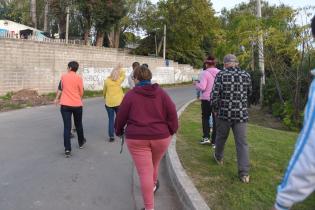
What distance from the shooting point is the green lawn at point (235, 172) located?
5250 mm

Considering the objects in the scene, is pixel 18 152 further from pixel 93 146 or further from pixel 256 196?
pixel 256 196

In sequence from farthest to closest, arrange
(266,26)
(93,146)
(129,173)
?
(266,26)
(93,146)
(129,173)

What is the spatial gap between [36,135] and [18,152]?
1.85 metres

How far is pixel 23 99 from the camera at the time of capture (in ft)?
58.1

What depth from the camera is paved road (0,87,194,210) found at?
5656mm

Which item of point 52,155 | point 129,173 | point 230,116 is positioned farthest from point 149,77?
point 52,155

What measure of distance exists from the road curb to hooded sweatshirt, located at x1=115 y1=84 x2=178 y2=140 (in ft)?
2.83

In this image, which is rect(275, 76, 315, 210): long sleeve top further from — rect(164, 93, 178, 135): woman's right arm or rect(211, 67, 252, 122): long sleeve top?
rect(211, 67, 252, 122): long sleeve top

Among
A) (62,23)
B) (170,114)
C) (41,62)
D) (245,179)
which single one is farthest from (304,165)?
(62,23)

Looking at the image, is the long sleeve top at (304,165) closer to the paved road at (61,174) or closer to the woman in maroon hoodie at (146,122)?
the woman in maroon hoodie at (146,122)

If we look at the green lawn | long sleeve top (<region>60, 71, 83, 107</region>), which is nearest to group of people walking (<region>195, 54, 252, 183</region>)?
the green lawn

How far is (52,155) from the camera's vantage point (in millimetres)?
8242

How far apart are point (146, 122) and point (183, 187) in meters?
1.28

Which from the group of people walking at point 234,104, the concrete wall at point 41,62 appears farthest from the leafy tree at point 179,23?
the group of people walking at point 234,104
